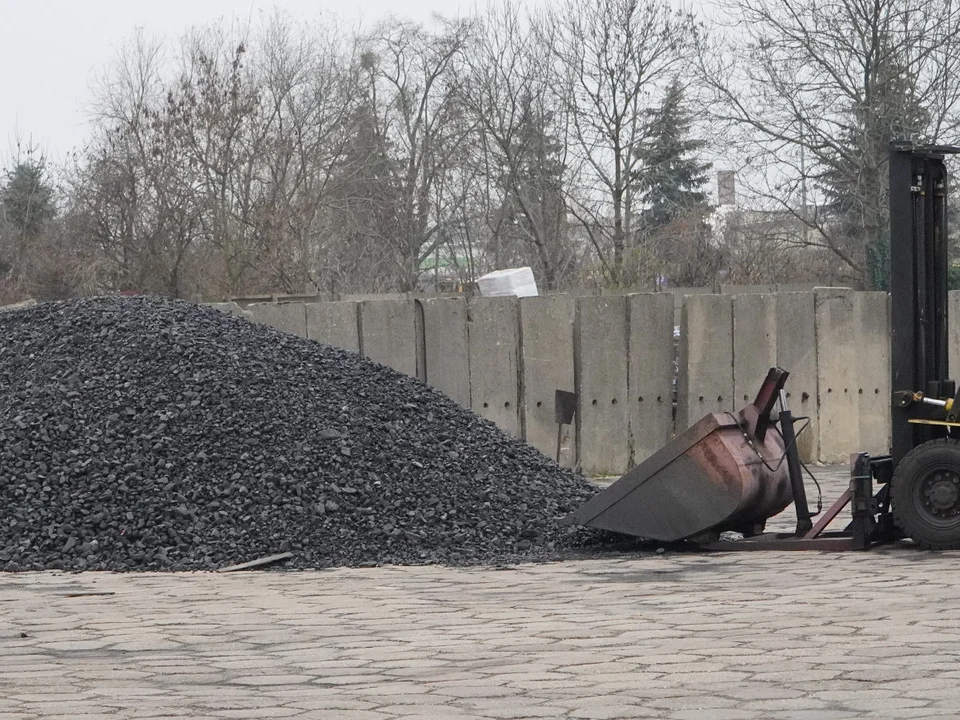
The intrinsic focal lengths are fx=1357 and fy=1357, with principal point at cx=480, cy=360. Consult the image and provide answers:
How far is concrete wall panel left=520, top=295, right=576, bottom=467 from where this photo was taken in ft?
44.2

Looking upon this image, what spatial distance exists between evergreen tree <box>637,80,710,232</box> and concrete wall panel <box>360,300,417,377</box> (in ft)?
63.8

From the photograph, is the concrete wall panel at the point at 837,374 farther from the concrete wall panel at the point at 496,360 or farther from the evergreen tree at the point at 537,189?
the evergreen tree at the point at 537,189

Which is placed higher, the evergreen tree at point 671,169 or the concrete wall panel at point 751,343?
the evergreen tree at point 671,169

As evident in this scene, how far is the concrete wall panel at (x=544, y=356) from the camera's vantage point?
13484 millimetres

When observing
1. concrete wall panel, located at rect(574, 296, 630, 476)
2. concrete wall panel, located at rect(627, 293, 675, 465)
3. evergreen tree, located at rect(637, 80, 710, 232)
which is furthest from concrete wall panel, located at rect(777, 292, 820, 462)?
evergreen tree, located at rect(637, 80, 710, 232)

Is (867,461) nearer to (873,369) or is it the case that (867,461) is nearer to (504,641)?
(504,641)

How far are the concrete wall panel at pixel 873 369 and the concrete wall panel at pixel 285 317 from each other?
577cm

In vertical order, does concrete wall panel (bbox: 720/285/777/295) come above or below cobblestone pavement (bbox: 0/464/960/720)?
above

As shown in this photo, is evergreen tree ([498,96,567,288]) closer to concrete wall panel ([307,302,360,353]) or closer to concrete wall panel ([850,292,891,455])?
concrete wall panel ([850,292,891,455])

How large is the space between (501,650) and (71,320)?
7.59 meters

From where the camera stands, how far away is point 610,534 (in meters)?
9.27

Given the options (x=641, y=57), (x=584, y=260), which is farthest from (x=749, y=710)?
(x=584, y=260)

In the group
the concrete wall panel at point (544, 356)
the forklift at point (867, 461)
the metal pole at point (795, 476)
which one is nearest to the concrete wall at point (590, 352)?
the concrete wall panel at point (544, 356)

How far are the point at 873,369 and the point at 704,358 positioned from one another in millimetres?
1985
